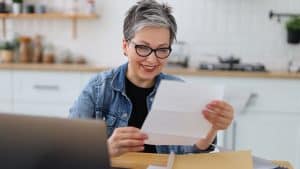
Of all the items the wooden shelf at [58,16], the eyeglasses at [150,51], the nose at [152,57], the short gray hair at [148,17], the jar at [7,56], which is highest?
the wooden shelf at [58,16]

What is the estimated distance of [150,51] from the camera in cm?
143

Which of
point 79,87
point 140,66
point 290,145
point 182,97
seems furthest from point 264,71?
point 182,97

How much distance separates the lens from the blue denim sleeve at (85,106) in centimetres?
149

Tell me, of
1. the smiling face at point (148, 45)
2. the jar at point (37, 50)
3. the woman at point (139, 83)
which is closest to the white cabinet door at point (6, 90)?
the jar at point (37, 50)

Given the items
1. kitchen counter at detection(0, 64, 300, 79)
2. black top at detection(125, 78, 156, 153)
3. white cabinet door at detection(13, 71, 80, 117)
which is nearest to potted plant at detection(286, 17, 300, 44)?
kitchen counter at detection(0, 64, 300, 79)

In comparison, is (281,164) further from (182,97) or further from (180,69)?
(180,69)

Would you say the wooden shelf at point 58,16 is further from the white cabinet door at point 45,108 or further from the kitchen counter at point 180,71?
the white cabinet door at point 45,108

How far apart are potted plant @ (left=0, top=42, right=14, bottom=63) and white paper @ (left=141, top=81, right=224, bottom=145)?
2446 millimetres

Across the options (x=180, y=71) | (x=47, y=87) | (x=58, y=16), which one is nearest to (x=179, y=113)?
(x=180, y=71)

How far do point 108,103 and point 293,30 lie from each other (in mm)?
2054

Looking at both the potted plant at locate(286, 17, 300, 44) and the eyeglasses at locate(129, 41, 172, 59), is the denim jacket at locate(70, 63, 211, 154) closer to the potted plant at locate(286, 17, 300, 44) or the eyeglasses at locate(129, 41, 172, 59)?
the eyeglasses at locate(129, 41, 172, 59)

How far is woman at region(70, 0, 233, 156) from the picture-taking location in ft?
4.64

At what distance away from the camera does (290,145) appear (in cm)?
294

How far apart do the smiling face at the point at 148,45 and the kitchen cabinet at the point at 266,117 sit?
1523 millimetres
